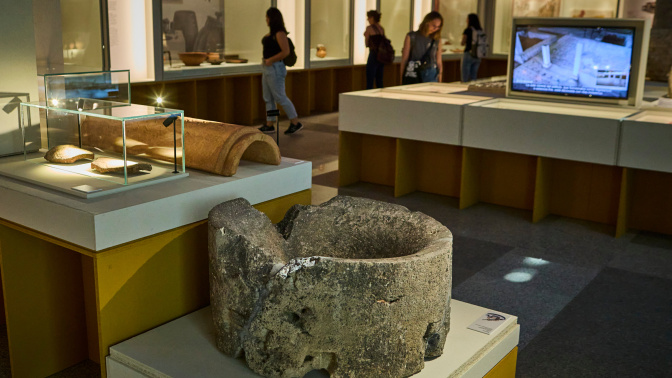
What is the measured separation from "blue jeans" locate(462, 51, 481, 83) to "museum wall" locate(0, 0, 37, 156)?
9298mm

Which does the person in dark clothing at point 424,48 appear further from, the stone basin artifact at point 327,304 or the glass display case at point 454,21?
the glass display case at point 454,21

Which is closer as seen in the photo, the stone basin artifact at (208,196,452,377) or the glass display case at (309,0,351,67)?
the stone basin artifact at (208,196,452,377)

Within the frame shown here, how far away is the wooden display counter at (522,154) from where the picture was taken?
4891 millimetres

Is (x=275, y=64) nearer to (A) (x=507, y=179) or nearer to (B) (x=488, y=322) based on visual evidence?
(A) (x=507, y=179)

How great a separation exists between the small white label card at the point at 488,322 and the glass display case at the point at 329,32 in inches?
338

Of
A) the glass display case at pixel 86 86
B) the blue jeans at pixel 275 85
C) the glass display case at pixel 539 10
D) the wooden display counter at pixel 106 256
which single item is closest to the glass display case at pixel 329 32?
the blue jeans at pixel 275 85

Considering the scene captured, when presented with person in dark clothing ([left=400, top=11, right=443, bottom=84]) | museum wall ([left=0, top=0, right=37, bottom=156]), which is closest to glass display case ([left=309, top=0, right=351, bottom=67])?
person in dark clothing ([left=400, top=11, right=443, bottom=84])

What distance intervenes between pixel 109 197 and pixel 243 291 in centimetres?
64

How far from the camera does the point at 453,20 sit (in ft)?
48.8

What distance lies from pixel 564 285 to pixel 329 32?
8009 mm

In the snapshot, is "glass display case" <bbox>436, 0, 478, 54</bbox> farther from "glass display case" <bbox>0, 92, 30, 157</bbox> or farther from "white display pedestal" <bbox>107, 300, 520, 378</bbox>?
"white display pedestal" <bbox>107, 300, 520, 378</bbox>

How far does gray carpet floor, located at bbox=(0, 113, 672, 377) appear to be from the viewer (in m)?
3.11

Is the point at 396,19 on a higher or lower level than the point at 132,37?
higher

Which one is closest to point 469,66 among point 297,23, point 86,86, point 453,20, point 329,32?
point 329,32
